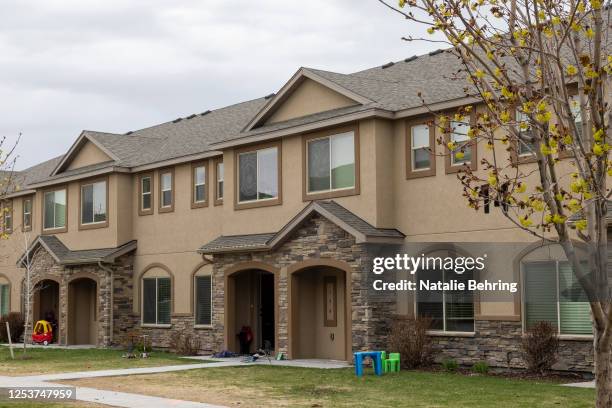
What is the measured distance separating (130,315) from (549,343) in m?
17.0

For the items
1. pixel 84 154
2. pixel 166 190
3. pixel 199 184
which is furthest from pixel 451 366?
pixel 84 154

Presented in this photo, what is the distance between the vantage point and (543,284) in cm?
1927

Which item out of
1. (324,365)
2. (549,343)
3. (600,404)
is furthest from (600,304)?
(324,365)

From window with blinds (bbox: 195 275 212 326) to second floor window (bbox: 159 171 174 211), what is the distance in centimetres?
316

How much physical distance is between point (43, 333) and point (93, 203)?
17.6 ft

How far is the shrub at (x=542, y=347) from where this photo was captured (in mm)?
18531

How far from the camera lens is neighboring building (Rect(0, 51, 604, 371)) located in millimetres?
20562

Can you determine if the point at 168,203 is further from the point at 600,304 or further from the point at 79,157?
the point at 600,304

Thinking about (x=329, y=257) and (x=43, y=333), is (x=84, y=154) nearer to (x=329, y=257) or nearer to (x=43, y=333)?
(x=43, y=333)

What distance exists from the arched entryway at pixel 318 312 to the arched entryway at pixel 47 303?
14.2 metres

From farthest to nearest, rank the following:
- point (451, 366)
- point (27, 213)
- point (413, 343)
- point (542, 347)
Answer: point (27, 213) → point (413, 343) → point (451, 366) → point (542, 347)

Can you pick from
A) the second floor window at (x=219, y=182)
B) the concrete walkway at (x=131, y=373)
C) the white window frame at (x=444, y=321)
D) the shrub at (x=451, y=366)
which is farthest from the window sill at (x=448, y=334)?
the second floor window at (x=219, y=182)

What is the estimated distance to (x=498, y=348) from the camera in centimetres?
1980

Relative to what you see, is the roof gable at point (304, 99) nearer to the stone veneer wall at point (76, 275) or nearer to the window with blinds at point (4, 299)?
the stone veneer wall at point (76, 275)
